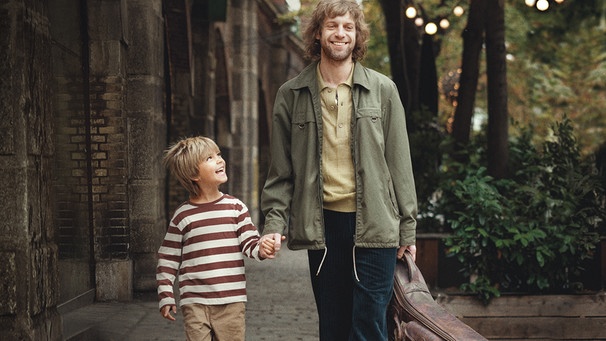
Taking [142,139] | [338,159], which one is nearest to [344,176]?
[338,159]

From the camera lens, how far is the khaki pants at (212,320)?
4340 millimetres

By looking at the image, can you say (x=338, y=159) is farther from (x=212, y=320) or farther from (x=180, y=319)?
(x=180, y=319)

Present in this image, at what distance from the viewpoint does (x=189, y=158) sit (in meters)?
4.36

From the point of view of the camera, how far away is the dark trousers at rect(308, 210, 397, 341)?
4.23 metres

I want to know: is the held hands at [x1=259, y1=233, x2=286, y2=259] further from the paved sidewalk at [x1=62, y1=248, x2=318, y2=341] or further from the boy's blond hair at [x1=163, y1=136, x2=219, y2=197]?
the paved sidewalk at [x1=62, y1=248, x2=318, y2=341]

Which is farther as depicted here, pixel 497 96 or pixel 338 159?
pixel 497 96

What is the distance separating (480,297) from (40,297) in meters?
3.98

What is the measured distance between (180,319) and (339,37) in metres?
4.88

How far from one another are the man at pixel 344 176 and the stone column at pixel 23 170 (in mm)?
1835

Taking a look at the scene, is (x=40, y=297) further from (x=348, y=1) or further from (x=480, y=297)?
(x=480, y=297)

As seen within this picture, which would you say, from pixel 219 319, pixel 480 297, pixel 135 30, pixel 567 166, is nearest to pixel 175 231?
pixel 219 319

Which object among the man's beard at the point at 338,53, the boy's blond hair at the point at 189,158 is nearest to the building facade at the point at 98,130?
the boy's blond hair at the point at 189,158

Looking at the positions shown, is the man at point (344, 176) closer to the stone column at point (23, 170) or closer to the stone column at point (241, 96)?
the stone column at point (23, 170)

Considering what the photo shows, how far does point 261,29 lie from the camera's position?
2427cm
